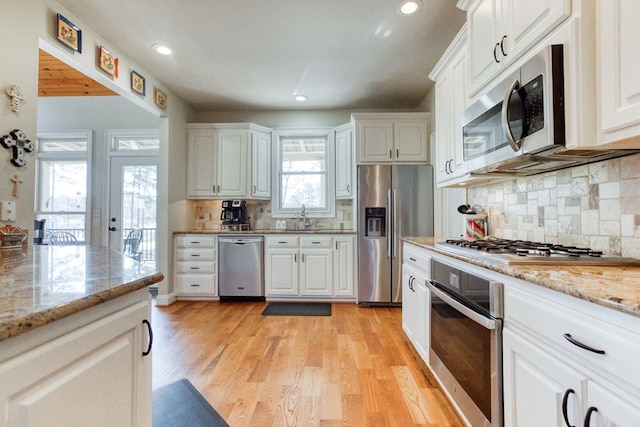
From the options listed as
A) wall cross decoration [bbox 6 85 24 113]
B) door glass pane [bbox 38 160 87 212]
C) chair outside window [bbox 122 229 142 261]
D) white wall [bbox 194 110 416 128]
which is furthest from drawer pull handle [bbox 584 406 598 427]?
door glass pane [bbox 38 160 87 212]

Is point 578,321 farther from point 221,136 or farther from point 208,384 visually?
point 221,136

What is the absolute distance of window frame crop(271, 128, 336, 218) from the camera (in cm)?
420

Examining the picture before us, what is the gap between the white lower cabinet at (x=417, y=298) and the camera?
1942 millimetres

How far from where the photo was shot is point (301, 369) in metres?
2.06

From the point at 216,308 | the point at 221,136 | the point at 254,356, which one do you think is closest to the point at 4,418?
the point at 254,356

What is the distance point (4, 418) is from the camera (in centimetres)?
50

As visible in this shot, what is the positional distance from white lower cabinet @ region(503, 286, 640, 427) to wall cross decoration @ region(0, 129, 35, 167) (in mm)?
2687

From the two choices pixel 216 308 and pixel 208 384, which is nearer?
pixel 208 384

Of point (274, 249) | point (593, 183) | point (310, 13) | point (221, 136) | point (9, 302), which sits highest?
point (310, 13)

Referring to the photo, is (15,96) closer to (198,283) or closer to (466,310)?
(198,283)

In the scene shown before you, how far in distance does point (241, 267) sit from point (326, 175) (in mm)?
1726

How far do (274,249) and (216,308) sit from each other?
964 millimetres

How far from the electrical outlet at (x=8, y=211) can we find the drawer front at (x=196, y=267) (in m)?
2.12

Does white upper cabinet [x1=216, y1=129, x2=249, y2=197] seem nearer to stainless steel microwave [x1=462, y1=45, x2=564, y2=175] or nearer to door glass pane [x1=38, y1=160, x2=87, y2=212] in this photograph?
door glass pane [x1=38, y1=160, x2=87, y2=212]
